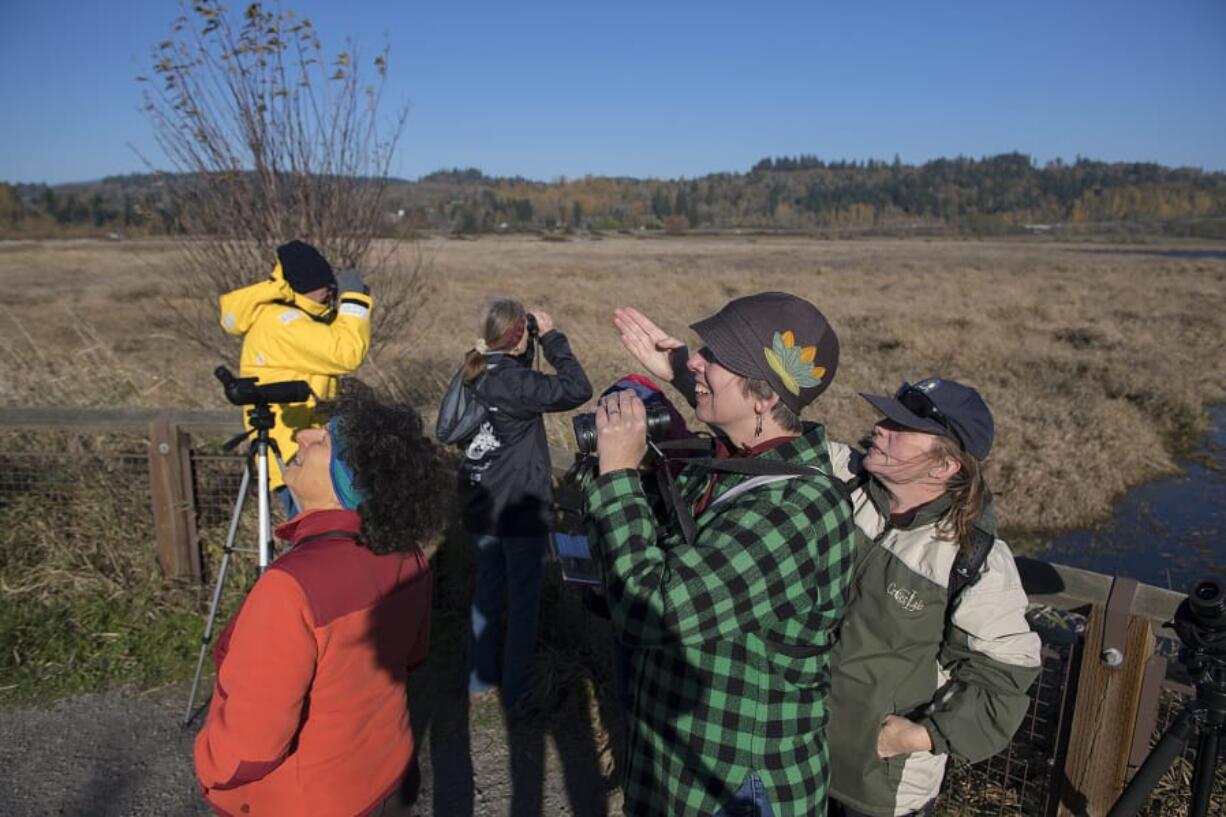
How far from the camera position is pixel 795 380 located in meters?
1.89

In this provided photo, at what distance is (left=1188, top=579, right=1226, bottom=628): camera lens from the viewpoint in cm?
196

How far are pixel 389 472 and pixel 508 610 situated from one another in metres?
2.06

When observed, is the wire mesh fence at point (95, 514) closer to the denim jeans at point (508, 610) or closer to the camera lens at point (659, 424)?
the denim jeans at point (508, 610)

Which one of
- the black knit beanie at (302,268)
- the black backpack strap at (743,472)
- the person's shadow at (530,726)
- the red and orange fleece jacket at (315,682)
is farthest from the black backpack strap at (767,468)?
the black knit beanie at (302,268)

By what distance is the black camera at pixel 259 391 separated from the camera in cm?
354

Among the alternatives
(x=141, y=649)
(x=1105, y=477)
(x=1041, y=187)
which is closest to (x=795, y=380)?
(x=141, y=649)

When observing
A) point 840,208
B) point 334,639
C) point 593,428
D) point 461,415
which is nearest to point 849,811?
point 593,428

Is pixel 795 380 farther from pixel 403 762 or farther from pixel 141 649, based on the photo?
pixel 141 649

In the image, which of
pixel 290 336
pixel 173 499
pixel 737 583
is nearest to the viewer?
pixel 737 583

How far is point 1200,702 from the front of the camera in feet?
6.88

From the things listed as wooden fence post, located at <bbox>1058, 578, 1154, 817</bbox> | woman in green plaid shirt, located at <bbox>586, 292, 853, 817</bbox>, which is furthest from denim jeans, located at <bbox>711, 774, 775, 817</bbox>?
wooden fence post, located at <bbox>1058, 578, 1154, 817</bbox>

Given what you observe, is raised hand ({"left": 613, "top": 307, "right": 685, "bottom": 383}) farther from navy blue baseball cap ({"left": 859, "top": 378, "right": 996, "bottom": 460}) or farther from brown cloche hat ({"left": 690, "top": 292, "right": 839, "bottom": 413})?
brown cloche hat ({"left": 690, "top": 292, "right": 839, "bottom": 413})

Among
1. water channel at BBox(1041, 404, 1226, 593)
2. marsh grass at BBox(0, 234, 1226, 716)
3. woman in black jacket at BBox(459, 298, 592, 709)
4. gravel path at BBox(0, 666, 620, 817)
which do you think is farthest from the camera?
water channel at BBox(1041, 404, 1226, 593)

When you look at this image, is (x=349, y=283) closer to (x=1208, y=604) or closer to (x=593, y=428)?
(x=593, y=428)
